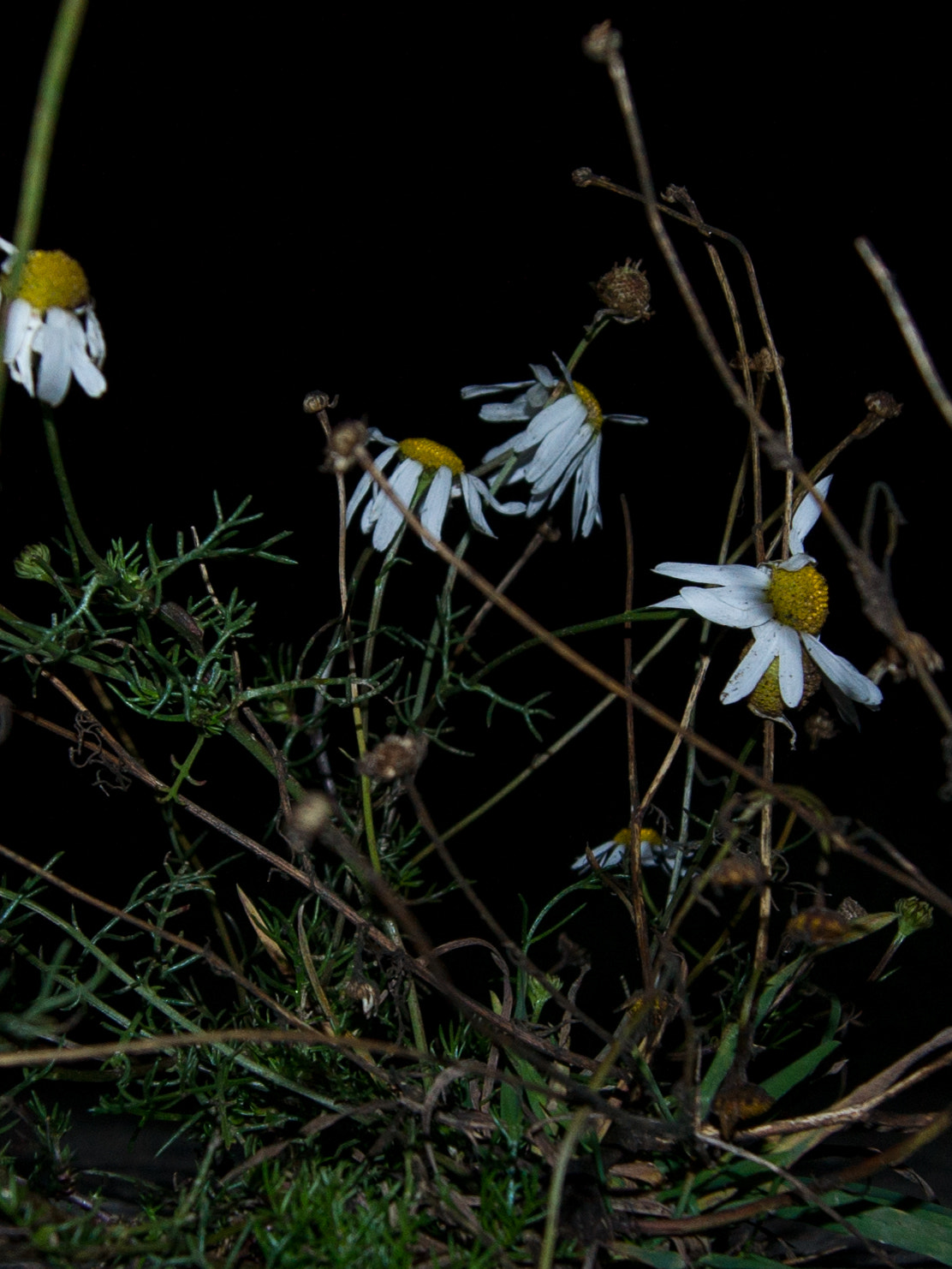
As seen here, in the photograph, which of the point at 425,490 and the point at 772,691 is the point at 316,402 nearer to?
the point at 425,490

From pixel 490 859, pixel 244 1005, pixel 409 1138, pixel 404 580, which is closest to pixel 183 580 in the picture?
pixel 404 580

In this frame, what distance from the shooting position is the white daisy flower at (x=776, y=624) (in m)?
0.41

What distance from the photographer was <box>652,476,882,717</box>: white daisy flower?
1.36ft

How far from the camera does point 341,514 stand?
18.4 inches

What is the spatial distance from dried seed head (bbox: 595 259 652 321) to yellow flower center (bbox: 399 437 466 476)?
96 mm

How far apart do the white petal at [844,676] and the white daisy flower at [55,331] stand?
285 mm

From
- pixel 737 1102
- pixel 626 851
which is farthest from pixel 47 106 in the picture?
pixel 626 851

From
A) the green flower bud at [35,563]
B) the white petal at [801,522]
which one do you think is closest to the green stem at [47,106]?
the green flower bud at [35,563]

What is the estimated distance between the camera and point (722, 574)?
421 millimetres

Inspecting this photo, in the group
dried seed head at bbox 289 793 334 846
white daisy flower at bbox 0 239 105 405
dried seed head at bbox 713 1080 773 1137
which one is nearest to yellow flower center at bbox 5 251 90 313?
white daisy flower at bbox 0 239 105 405

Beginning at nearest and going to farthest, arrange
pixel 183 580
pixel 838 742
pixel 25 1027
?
pixel 25 1027
pixel 183 580
pixel 838 742

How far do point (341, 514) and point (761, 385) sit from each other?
0.67 ft

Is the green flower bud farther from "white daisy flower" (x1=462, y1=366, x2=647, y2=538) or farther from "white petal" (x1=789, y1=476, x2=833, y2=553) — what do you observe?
"white petal" (x1=789, y1=476, x2=833, y2=553)

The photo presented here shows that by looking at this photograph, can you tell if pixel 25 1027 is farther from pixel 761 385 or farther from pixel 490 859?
pixel 490 859
